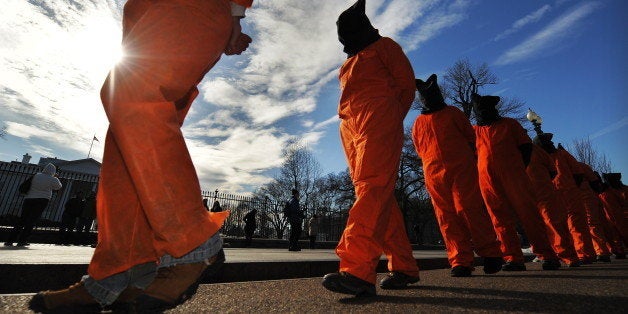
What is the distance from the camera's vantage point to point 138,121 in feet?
4.05

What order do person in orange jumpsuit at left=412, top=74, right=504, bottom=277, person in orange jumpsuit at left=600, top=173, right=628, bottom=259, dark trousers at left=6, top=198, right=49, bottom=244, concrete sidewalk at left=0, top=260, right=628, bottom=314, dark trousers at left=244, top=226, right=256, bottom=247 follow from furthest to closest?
dark trousers at left=244, top=226, right=256, bottom=247 < person in orange jumpsuit at left=600, top=173, right=628, bottom=259 < dark trousers at left=6, top=198, right=49, bottom=244 < person in orange jumpsuit at left=412, top=74, right=504, bottom=277 < concrete sidewalk at left=0, top=260, right=628, bottom=314

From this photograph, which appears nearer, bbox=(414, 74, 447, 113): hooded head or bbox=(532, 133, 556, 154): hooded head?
bbox=(414, 74, 447, 113): hooded head

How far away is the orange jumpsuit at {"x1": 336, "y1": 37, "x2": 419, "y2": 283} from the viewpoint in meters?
1.93

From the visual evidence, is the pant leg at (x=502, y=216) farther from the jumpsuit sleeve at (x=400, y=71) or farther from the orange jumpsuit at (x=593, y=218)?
the orange jumpsuit at (x=593, y=218)

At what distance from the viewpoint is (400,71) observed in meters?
2.44

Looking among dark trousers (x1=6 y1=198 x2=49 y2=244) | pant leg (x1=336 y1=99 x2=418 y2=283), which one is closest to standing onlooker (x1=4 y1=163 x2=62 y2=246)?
dark trousers (x1=6 y1=198 x2=49 y2=244)

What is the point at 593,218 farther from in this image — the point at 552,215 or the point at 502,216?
the point at 502,216

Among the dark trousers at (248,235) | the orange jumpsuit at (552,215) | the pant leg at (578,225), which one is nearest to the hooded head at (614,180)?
the pant leg at (578,225)

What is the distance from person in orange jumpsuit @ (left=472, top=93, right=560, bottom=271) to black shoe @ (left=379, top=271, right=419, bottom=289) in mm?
2233

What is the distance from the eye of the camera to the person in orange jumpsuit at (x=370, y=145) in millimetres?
1903

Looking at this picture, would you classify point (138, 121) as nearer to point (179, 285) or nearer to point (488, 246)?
point (179, 285)

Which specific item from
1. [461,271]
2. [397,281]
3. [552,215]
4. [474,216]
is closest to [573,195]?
[552,215]

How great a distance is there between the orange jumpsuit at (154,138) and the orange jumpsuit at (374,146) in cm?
88

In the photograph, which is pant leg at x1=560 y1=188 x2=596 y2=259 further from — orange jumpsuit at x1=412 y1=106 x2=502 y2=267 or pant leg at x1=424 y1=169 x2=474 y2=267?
pant leg at x1=424 y1=169 x2=474 y2=267
